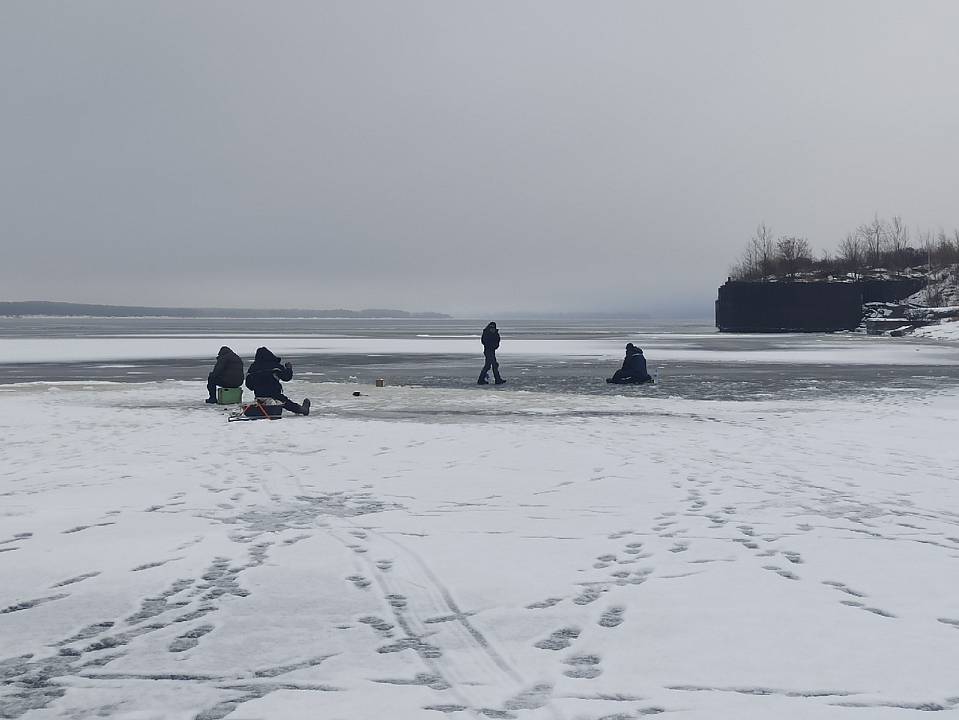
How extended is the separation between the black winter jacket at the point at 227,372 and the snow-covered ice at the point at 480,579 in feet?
19.4

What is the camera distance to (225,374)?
62.3ft

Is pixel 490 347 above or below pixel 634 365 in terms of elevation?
above

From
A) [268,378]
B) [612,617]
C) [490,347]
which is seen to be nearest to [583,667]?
[612,617]

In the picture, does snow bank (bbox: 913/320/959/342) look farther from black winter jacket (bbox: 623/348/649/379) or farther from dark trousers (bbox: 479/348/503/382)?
dark trousers (bbox: 479/348/503/382)

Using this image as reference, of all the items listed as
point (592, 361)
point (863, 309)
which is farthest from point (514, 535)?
point (863, 309)

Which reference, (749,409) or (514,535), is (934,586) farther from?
(749,409)

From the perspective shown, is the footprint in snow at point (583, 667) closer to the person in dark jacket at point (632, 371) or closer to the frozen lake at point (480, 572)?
the frozen lake at point (480, 572)

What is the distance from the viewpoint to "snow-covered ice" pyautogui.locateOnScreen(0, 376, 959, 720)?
4414mm

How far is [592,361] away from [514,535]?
95.1 feet

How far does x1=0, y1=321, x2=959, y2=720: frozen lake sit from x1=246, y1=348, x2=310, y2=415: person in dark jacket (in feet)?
6.09

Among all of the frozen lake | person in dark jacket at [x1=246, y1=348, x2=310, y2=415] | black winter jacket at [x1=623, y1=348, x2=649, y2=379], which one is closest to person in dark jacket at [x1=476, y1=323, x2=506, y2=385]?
black winter jacket at [x1=623, y1=348, x2=649, y2=379]

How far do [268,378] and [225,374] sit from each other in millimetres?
2620

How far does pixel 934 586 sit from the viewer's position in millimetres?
6082

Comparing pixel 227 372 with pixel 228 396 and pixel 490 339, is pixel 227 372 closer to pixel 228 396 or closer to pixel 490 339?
pixel 228 396
